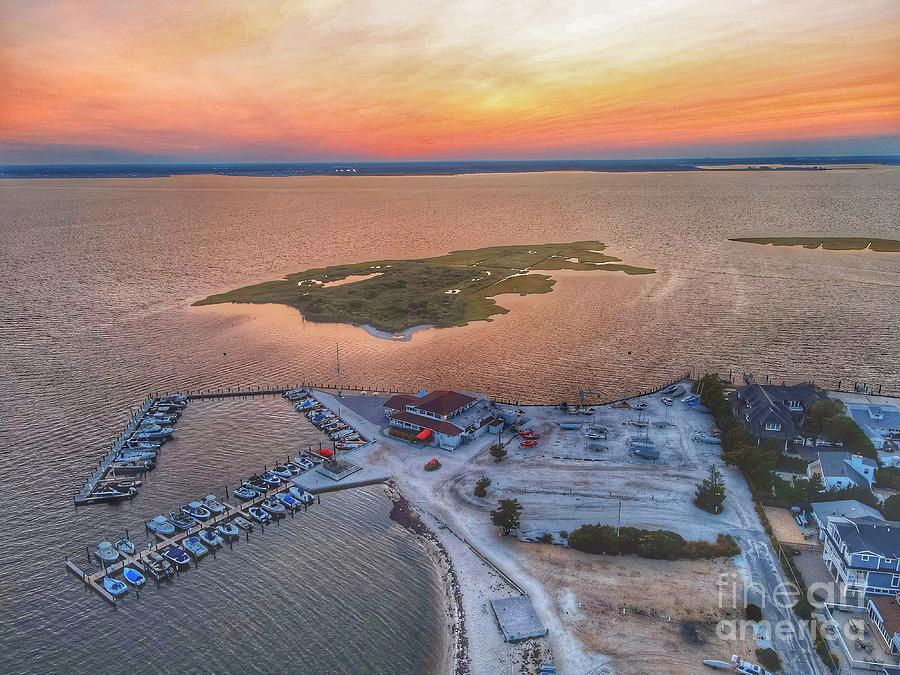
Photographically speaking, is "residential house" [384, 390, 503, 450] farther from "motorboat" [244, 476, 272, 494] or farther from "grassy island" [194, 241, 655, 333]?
"grassy island" [194, 241, 655, 333]

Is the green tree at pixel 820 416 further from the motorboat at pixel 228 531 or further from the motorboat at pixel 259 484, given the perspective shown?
the motorboat at pixel 228 531

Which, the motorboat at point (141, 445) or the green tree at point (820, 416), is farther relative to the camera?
the motorboat at point (141, 445)

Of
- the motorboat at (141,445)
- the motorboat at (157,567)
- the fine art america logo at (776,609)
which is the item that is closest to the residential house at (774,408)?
the fine art america logo at (776,609)

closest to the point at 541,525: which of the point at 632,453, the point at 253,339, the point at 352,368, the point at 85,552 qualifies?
the point at 632,453

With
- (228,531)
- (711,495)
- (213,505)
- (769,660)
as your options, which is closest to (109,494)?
(213,505)

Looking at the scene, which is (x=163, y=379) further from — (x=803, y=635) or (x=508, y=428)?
(x=803, y=635)

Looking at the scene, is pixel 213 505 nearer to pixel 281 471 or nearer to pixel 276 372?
pixel 281 471

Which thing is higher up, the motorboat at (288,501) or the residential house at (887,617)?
the residential house at (887,617)

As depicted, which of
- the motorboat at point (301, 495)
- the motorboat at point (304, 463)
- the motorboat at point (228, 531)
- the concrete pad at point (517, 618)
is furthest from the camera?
the motorboat at point (304, 463)
